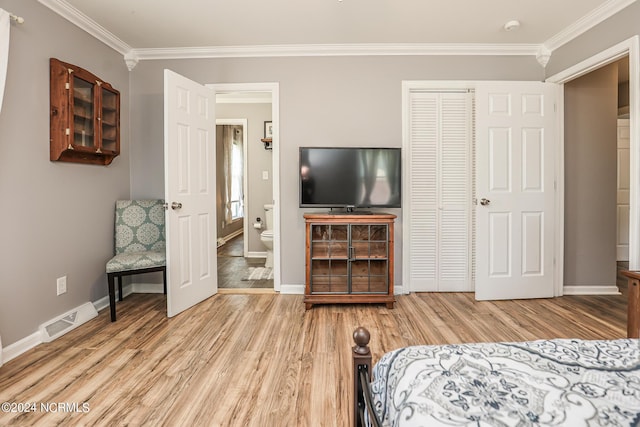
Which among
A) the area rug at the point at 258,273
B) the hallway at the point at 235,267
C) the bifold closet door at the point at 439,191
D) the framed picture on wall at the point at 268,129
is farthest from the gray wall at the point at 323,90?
the framed picture on wall at the point at 268,129

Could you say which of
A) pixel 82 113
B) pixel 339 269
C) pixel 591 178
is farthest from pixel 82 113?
pixel 591 178

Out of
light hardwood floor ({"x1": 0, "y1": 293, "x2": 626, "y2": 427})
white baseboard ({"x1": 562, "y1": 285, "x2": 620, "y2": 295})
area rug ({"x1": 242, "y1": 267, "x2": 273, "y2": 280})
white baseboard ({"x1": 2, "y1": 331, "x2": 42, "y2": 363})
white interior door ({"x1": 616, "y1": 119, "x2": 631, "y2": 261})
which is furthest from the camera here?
white interior door ({"x1": 616, "y1": 119, "x2": 631, "y2": 261})

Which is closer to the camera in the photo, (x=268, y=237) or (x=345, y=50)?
(x=345, y=50)

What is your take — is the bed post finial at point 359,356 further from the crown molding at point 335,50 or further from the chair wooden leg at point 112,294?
the crown molding at point 335,50

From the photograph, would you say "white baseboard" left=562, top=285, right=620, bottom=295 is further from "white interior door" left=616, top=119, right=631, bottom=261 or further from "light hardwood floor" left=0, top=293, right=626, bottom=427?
"white interior door" left=616, top=119, right=631, bottom=261

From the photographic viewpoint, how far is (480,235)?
10.6 ft

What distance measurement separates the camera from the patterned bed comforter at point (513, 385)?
2.19 ft

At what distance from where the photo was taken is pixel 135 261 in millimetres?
2799

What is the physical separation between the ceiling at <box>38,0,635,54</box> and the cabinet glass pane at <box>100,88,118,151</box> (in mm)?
540

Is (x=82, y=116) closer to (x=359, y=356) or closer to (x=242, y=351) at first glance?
(x=242, y=351)

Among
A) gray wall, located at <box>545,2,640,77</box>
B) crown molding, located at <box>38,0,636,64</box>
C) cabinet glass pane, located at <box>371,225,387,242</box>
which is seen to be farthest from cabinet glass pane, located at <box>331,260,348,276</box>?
gray wall, located at <box>545,2,640,77</box>

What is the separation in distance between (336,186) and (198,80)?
1817mm

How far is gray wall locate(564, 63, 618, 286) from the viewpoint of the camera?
338cm

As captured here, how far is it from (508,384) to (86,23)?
3669 millimetres
